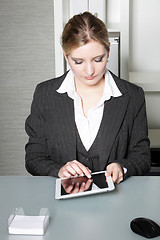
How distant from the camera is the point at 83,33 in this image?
1.62 meters

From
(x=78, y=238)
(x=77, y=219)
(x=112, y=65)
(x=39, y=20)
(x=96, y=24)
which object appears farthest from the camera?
(x=39, y=20)

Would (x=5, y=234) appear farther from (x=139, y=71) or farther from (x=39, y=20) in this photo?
(x=39, y=20)

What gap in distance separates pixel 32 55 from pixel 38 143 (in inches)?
62.3

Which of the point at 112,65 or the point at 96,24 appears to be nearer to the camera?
the point at 96,24

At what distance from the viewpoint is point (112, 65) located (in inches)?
101

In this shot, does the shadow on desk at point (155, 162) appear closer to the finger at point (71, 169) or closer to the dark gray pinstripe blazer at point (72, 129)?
the dark gray pinstripe blazer at point (72, 129)

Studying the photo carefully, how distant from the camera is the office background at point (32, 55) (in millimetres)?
2871

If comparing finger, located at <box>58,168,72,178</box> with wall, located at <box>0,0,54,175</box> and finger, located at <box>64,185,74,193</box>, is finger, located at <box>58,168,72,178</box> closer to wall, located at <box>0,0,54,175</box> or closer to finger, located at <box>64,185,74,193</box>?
finger, located at <box>64,185,74,193</box>

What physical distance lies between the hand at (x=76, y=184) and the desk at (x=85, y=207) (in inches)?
1.3

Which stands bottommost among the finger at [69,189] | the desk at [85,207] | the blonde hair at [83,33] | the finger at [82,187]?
the desk at [85,207]

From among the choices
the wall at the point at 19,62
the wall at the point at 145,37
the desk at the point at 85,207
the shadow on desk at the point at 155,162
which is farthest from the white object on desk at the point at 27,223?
A: the wall at the point at 19,62

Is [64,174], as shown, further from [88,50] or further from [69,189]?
[88,50]

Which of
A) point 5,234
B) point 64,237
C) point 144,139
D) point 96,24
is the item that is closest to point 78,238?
point 64,237

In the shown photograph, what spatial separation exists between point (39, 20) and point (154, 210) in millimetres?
2303
